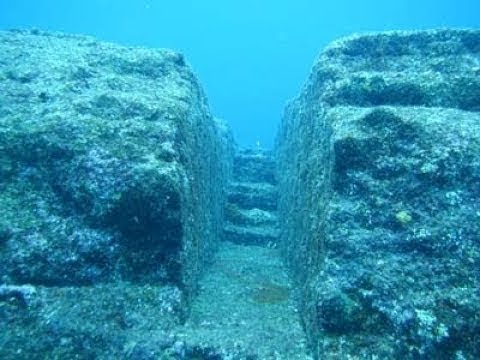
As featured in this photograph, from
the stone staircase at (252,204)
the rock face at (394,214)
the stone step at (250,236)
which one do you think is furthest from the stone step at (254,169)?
the rock face at (394,214)

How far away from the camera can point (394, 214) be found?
27.1ft

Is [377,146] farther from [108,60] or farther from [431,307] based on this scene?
[108,60]

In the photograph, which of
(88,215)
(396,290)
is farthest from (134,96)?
(396,290)

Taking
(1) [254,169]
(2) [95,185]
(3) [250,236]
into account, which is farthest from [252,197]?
(2) [95,185]

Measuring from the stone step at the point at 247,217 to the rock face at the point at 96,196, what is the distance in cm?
541

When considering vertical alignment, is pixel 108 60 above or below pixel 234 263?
above

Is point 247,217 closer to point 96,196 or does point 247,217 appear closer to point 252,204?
point 252,204

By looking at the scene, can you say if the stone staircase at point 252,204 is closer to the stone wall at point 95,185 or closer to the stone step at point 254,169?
the stone step at point 254,169

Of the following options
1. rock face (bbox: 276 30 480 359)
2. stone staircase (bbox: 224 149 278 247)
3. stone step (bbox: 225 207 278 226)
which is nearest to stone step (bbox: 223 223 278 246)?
stone staircase (bbox: 224 149 278 247)

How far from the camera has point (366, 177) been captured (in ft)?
29.2

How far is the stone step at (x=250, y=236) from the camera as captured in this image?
53.0 ft

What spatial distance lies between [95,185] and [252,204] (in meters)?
11.2

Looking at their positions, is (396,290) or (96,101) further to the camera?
(96,101)

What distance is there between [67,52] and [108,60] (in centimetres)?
154
